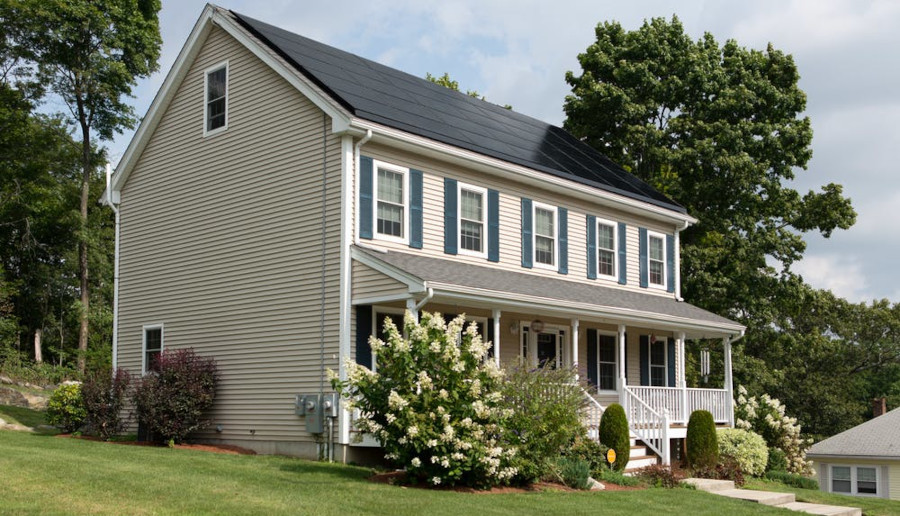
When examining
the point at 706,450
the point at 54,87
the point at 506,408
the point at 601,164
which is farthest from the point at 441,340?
the point at 54,87

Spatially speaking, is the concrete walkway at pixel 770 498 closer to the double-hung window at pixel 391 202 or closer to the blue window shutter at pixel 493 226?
the blue window shutter at pixel 493 226

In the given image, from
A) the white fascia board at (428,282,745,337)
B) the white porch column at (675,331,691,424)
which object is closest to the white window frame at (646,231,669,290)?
the white fascia board at (428,282,745,337)

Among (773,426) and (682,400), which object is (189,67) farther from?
(773,426)

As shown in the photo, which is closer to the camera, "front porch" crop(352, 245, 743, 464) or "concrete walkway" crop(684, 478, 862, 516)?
"concrete walkway" crop(684, 478, 862, 516)

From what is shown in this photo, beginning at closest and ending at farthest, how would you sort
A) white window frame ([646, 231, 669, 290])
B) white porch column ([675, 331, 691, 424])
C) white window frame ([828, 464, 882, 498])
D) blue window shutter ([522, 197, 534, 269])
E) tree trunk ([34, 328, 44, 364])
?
blue window shutter ([522, 197, 534, 269]), white porch column ([675, 331, 691, 424]), white window frame ([646, 231, 669, 290]), white window frame ([828, 464, 882, 498]), tree trunk ([34, 328, 44, 364])

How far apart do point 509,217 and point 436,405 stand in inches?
304

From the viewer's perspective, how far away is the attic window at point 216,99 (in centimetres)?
1988

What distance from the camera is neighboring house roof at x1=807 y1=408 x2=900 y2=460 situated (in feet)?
119

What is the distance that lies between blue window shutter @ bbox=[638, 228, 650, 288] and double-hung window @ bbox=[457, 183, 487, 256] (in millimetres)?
6257

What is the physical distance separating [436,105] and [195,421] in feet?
28.1

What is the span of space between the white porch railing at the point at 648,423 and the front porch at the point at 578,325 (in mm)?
21

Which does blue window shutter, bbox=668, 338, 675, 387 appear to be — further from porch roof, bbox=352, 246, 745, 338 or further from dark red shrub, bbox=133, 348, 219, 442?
dark red shrub, bbox=133, 348, 219, 442

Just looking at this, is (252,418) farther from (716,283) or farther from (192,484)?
(716,283)

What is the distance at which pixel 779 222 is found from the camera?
109 feet
